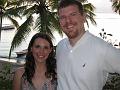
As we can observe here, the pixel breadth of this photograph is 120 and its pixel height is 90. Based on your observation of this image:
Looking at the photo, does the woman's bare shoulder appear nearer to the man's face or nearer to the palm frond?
the man's face

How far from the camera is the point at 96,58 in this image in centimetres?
305

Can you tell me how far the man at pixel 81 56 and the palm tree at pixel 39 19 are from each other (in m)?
14.9

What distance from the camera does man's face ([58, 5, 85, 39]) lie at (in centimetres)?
315

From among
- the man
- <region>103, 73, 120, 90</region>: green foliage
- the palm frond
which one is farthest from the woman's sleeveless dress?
the palm frond

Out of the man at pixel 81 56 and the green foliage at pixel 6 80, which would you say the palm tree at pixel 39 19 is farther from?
the man at pixel 81 56

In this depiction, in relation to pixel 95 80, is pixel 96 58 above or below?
above

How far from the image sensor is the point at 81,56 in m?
3.17

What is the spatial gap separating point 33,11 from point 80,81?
58.0ft

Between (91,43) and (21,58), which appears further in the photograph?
(21,58)

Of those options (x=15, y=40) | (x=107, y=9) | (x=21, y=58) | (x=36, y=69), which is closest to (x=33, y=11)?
(x=15, y=40)

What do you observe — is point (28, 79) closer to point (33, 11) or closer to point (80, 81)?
point (80, 81)

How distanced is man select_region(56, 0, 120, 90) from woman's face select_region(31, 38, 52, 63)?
18.6 inches

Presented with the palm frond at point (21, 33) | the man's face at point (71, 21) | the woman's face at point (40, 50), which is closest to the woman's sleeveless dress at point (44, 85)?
the woman's face at point (40, 50)

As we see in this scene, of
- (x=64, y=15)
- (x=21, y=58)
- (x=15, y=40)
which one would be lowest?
(x=21, y=58)
